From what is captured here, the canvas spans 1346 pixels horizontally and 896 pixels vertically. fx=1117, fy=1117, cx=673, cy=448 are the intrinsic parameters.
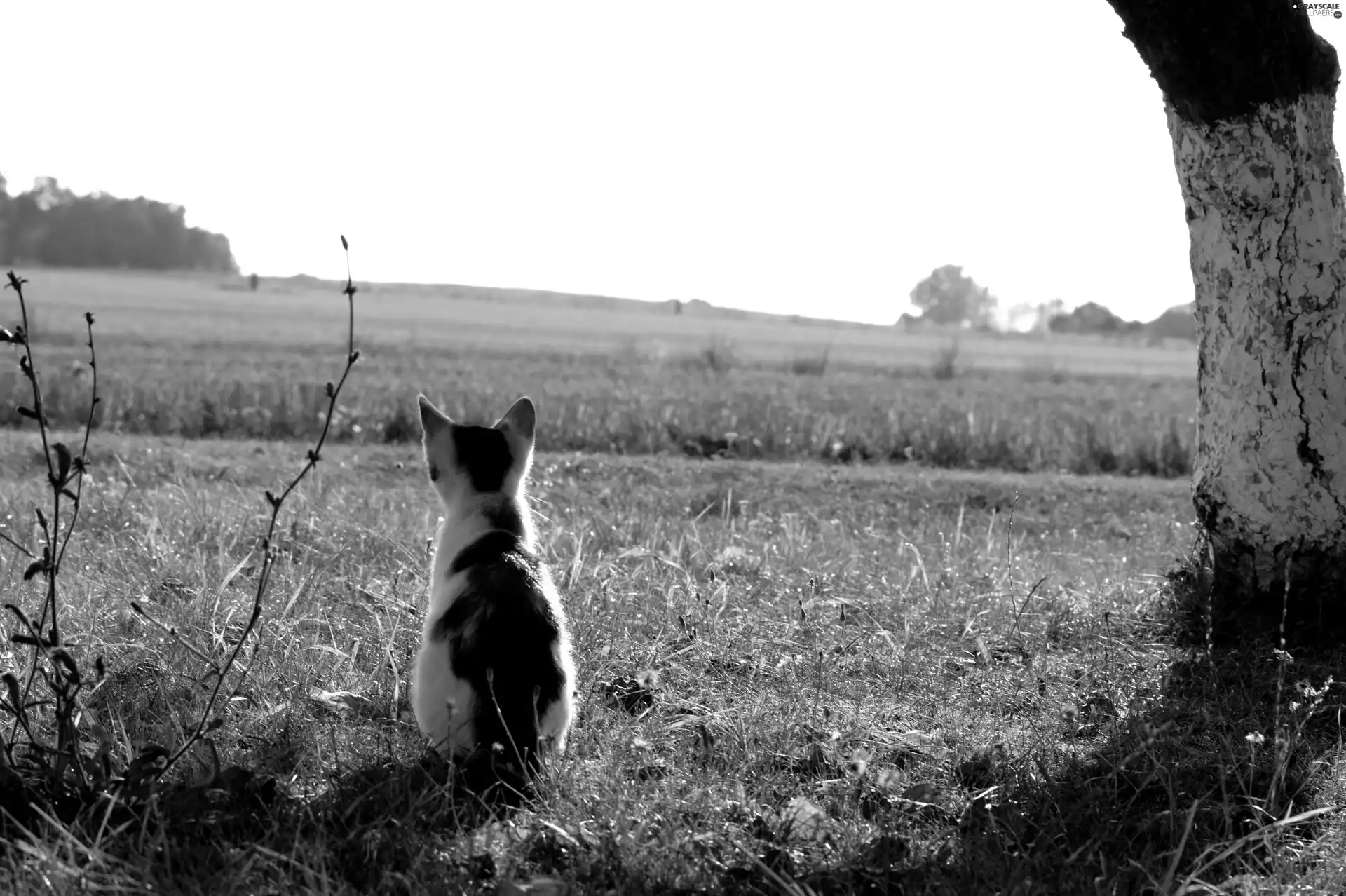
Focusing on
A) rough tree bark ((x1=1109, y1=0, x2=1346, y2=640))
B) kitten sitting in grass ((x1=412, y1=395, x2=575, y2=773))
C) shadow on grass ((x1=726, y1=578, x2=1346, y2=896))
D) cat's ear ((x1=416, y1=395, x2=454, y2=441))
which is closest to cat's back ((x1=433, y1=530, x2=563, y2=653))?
kitten sitting in grass ((x1=412, y1=395, x2=575, y2=773))

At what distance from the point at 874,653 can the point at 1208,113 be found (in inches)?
119

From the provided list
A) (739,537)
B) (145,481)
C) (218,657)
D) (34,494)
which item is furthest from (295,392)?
(218,657)

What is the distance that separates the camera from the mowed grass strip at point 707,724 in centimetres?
328

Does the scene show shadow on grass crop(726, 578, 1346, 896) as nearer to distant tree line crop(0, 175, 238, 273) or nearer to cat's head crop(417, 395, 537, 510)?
cat's head crop(417, 395, 537, 510)

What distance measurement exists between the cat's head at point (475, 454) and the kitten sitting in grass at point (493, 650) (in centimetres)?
10

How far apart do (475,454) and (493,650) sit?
105cm

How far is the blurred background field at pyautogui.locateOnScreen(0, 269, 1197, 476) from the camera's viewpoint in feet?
47.3

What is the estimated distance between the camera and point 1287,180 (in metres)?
5.29

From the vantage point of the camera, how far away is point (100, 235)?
74.1 metres

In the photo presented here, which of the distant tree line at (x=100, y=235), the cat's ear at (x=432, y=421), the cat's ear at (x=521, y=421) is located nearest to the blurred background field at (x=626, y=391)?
the cat's ear at (x=432, y=421)

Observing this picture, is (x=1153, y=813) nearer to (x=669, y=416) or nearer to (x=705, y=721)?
(x=705, y=721)

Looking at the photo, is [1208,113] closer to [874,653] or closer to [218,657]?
[874,653]

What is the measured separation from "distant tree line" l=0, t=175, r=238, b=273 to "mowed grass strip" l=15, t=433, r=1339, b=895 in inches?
2905

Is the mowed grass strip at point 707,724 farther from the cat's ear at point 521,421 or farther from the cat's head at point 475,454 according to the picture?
the cat's ear at point 521,421
